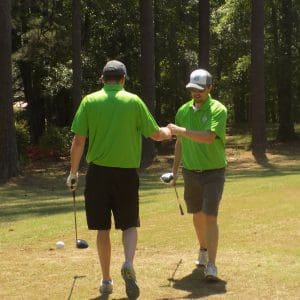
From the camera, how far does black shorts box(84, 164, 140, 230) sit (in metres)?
5.68

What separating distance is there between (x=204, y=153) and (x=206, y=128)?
291mm

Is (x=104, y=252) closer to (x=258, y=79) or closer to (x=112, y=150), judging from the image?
(x=112, y=150)

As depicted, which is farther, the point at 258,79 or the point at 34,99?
the point at 34,99

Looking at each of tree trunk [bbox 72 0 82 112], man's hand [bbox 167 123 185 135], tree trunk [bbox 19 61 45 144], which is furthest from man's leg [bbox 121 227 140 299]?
tree trunk [bbox 19 61 45 144]

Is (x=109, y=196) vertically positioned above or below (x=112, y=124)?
below

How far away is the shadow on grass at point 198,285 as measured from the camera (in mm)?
5815

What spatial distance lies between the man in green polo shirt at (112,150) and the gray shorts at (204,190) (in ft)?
2.82

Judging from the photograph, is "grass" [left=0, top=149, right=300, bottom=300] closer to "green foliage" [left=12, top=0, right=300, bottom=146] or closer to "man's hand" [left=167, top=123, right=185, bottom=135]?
"man's hand" [left=167, top=123, right=185, bottom=135]

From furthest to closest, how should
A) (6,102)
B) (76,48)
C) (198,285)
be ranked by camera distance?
(76,48), (6,102), (198,285)

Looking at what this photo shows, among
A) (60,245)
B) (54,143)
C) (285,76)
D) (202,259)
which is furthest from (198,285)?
(285,76)

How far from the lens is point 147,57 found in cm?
2555

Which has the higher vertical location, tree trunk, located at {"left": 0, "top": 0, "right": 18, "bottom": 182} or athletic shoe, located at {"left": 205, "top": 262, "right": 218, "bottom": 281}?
tree trunk, located at {"left": 0, "top": 0, "right": 18, "bottom": 182}

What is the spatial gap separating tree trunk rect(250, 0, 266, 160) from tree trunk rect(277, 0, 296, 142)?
6.87 m

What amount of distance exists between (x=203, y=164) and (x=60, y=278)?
1773mm
